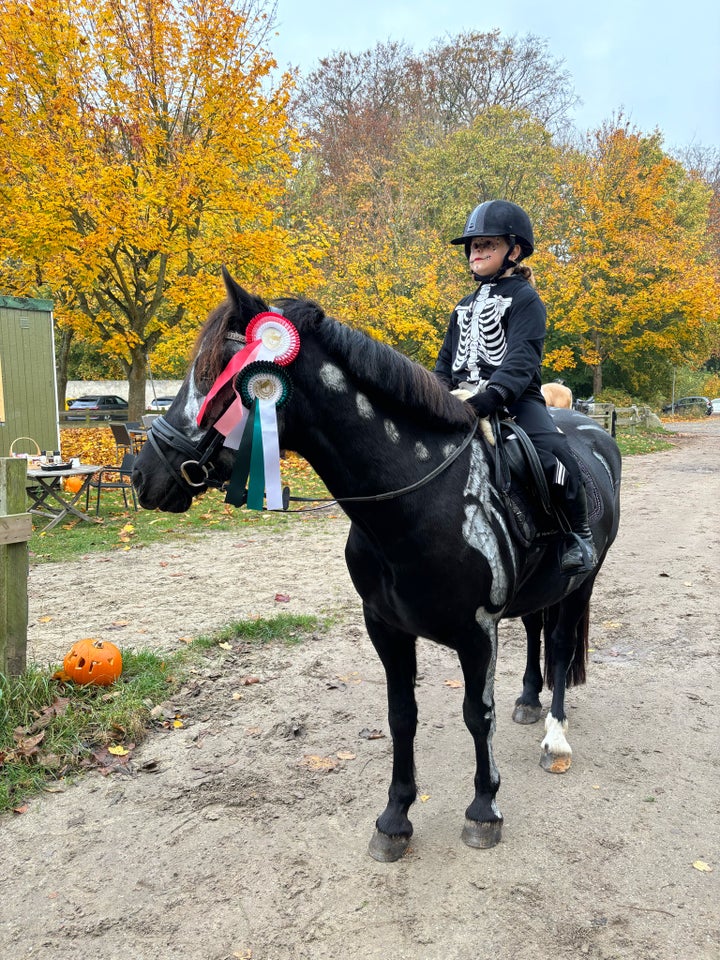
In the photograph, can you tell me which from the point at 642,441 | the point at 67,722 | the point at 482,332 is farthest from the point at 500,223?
the point at 642,441

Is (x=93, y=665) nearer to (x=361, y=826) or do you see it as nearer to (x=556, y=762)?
(x=361, y=826)

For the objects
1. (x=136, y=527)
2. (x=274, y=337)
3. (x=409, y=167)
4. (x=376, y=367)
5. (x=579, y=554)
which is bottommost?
(x=136, y=527)

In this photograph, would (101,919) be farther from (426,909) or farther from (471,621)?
(471,621)

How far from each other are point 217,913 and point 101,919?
45 centimetres

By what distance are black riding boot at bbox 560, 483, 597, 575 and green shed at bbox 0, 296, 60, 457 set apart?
1103cm

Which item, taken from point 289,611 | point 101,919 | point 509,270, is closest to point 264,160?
point 289,611

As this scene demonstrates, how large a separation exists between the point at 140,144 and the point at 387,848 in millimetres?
13741

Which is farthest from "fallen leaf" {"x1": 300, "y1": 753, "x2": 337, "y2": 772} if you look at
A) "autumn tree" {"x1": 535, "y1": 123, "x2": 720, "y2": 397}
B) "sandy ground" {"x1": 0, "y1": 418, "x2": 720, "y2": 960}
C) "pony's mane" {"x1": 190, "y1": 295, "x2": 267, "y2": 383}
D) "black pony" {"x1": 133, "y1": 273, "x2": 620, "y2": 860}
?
"autumn tree" {"x1": 535, "y1": 123, "x2": 720, "y2": 397}

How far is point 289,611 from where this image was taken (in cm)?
639

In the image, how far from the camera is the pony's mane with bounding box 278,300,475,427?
8.54 feet

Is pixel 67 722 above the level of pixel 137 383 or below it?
below

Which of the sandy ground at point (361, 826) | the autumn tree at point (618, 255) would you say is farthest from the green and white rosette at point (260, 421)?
the autumn tree at point (618, 255)

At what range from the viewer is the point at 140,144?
1334 cm

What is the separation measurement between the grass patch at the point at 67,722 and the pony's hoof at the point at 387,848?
156cm
